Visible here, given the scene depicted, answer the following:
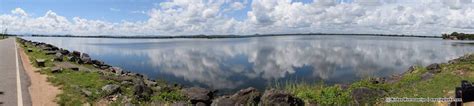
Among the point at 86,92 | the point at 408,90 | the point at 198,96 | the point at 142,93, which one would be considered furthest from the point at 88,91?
the point at 408,90

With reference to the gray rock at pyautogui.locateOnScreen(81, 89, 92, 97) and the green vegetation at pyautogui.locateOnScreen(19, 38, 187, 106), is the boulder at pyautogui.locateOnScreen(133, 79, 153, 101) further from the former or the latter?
the gray rock at pyautogui.locateOnScreen(81, 89, 92, 97)

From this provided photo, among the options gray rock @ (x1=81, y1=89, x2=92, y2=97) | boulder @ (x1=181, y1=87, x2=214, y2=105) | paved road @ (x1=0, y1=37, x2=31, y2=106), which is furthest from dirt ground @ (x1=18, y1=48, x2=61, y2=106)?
boulder @ (x1=181, y1=87, x2=214, y2=105)

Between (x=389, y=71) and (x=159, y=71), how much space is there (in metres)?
20.8

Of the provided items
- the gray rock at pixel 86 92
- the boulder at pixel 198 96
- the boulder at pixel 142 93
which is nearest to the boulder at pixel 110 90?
the gray rock at pixel 86 92

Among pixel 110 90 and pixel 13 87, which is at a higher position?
pixel 110 90

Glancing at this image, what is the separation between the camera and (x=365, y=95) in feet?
57.3

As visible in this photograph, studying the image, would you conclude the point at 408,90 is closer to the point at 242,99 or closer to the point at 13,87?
the point at 242,99

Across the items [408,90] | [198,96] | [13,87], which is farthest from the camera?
[408,90]

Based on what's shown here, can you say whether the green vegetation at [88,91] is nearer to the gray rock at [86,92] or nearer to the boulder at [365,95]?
the gray rock at [86,92]

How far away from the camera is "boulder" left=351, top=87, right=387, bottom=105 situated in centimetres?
1705

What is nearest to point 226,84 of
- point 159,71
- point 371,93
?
point 159,71

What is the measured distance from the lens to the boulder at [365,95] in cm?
1705

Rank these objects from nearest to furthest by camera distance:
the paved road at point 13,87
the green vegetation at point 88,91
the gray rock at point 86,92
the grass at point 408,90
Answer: the paved road at point 13,87
the green vegetation at point 88,91
the gray rock at point 86,92
the grass at point 408,90

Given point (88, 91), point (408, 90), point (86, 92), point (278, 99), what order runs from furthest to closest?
point (408, 90)
point (88, 91)
point (86, 92)
point (278, 99)
